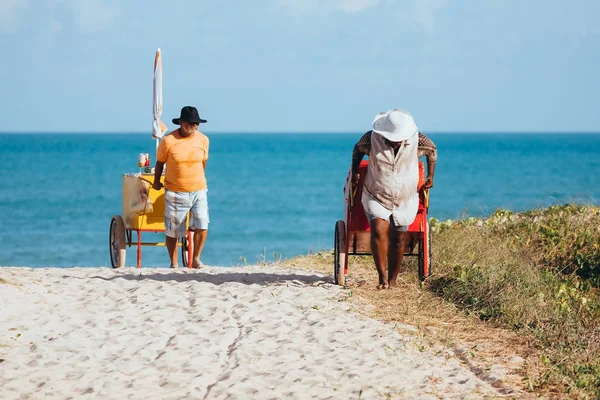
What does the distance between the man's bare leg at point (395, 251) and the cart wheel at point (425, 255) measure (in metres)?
0.17

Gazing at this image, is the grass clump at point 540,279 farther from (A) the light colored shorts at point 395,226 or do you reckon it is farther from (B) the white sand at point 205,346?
(B) the white sand at point 205,346

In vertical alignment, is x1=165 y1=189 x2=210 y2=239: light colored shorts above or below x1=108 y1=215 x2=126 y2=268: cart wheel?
above

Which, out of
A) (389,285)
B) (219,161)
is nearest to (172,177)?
(389,285)

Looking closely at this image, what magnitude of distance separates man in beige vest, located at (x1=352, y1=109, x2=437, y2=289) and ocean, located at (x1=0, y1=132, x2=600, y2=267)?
2.99 m

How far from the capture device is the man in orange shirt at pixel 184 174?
1081 centimetres

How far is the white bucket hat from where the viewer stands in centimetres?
921

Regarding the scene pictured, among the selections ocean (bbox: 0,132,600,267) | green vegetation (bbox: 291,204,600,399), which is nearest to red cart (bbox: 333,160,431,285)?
green vegetation (bbox: 291,204,600,399)

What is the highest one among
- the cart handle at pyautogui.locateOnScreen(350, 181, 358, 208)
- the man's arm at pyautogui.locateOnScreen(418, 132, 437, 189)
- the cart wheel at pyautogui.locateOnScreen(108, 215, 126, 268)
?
the man's arm at pyautogui.locateOnScreen(418, 132, 437, 189)

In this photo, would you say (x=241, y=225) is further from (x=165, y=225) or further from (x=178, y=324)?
(x=178, y=324)

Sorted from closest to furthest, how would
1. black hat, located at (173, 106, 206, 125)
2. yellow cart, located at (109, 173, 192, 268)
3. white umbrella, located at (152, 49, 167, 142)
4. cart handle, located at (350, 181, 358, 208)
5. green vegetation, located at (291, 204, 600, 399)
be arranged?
green vegetation, located at (291, 204, 600, 399), cart handle, located at (350, 181, 358, 208), black hat, located at (173, 106, 206, 125), yellow cart, located at (109, 173, 192, 268), white umbrella, located at (152, 49, 167, 142)

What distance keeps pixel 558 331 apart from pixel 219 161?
81350 millimetres

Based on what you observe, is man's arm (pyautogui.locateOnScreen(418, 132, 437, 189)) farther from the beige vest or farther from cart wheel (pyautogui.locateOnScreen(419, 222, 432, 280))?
cart wheel (pyautogui.locateOnScreen(419, 222, 432, 280))

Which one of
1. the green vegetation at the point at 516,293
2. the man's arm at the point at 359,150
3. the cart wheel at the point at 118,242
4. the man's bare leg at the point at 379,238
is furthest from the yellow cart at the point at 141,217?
the man's bare leg at the point at 379,238

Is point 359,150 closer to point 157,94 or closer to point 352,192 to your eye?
point 352,192
